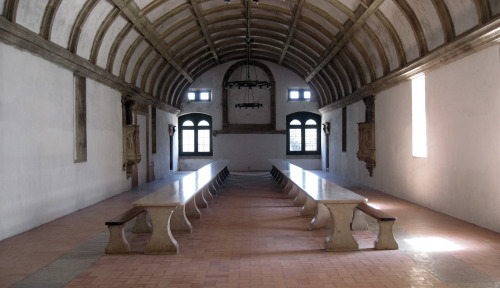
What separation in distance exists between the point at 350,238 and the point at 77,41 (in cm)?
770

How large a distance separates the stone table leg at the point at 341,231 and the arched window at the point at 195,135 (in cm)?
1770

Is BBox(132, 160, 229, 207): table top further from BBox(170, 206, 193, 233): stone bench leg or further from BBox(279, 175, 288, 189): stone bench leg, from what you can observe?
BBox(279, 175, 288, 189): stone bench leg

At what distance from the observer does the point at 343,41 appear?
13.8 m

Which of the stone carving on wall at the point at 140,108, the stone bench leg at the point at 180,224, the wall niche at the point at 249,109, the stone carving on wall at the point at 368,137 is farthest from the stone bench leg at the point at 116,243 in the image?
the wall niche at the point at 249,109

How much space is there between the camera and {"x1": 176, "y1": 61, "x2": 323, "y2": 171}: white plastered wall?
23016 mm

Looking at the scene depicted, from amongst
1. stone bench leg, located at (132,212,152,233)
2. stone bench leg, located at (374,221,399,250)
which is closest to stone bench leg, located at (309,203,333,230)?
stone bench leg, located at (374,221,399,250)

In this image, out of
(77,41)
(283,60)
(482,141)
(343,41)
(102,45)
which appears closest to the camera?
(482,141)

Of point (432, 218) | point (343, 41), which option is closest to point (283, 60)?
point (343, 41)

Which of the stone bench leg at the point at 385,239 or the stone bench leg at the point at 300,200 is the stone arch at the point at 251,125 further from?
the stone bench leg at the point at 385,239

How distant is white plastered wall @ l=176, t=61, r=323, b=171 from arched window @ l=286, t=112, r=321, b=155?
37 cm

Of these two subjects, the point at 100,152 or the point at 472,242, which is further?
the point at 100,152

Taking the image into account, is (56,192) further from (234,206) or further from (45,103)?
(234,206)

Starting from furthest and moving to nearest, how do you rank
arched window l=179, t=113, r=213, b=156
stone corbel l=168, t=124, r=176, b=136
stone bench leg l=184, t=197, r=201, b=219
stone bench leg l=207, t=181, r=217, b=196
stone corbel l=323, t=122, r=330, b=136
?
arched window l=179, t=113, r=213, b=156 → stone corbel l=323, t=122, r=330, b=136 → stone corbel l=168, t=124, r=176, b=136 → stone bench leg l=207, t=181, r=217, b=196 → stone bench leg l=184, t=197, r=201, b=219

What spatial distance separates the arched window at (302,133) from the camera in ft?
76.9
